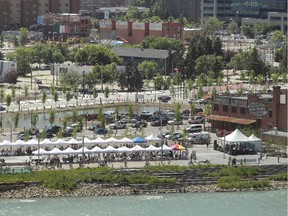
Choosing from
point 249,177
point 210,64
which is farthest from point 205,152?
point 210,64

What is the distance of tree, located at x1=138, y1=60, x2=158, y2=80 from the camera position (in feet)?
116

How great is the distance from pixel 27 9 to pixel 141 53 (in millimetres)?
15405

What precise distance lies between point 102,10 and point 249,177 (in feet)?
156

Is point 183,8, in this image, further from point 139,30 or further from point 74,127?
point 74,127

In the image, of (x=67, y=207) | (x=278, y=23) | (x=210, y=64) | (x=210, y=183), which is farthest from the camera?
(x=278, y=23)

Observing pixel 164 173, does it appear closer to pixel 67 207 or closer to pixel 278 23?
pixel 67 207

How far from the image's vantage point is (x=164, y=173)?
59.2ft

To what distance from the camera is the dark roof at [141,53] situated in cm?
3881

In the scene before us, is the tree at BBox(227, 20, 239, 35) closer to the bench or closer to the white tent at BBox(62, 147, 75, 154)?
the bench

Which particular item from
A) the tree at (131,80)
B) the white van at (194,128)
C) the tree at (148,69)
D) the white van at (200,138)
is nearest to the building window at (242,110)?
the white van at (194,128)

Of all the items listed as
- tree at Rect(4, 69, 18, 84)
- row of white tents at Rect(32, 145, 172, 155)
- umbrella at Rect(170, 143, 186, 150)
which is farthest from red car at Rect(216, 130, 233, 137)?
tree at Rect(4, 69, 18, 84)

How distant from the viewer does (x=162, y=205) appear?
1652cm

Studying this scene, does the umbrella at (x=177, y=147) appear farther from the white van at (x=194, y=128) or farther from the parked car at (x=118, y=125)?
the parked car at (x=118, y=125)

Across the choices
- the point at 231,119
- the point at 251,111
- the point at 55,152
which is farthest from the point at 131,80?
the point at 55,152
